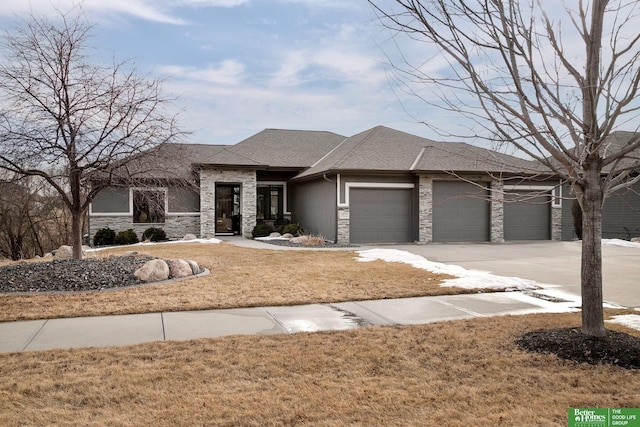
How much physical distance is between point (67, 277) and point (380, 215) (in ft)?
43.1

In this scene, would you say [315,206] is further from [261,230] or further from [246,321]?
[246,321]

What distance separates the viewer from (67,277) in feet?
31.0

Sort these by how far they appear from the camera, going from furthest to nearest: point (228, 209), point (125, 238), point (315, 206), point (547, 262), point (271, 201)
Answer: point (271, 201), point (228, 209), point (315, 206), point (125, 238), point (547, 262)

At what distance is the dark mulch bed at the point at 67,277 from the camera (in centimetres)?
912

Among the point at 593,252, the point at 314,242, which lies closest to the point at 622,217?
the point at 314,242

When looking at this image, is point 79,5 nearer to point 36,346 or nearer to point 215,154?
point 36,346

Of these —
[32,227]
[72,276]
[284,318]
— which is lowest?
[284,318]

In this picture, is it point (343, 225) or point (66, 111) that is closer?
point (66, 111)

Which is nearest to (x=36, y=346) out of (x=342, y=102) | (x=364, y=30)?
(x=364, y=30)

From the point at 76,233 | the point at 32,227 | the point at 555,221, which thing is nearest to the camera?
the point at 76,233

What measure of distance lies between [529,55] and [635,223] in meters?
22.0

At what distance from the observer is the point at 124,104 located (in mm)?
11180

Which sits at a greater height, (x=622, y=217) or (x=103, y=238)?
(x=622, y=217)

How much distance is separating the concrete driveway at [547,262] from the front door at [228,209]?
1005 cm
